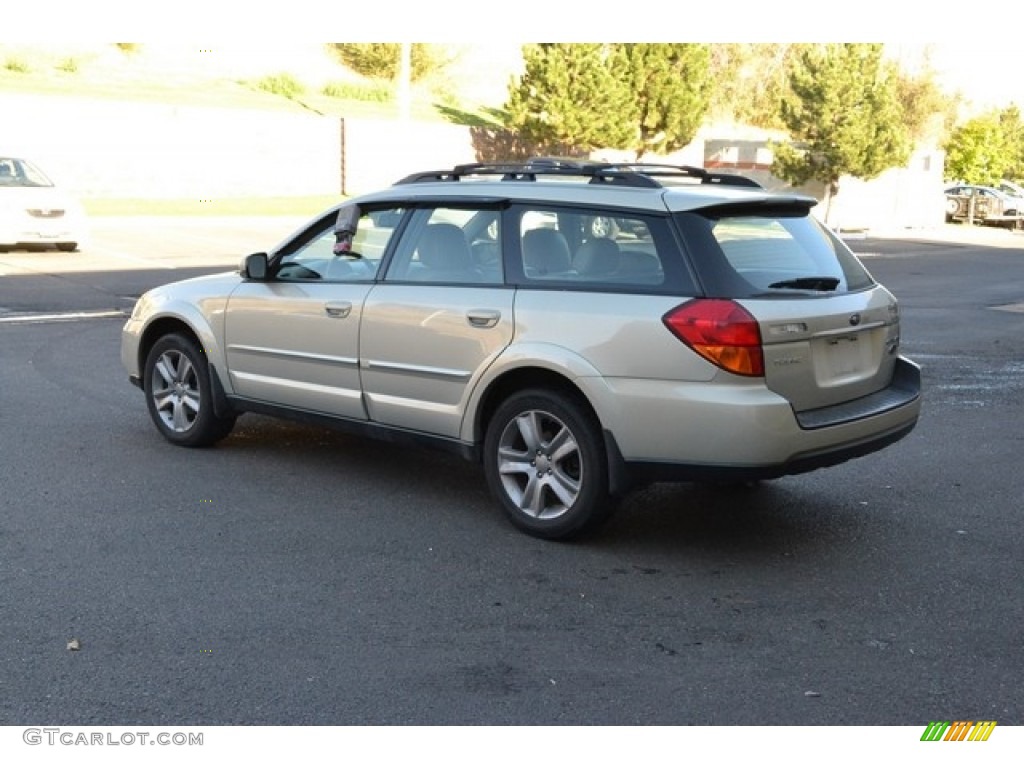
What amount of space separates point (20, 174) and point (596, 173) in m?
17.1

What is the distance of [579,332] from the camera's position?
5863 mm

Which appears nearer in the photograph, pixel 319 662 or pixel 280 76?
pixel 319 662

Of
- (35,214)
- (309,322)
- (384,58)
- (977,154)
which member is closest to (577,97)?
(977,154)

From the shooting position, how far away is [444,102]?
182ft

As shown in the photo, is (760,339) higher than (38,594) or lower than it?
higher

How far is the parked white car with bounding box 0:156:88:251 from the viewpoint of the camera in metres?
19.7

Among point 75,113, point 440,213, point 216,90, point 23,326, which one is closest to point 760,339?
point 440,213

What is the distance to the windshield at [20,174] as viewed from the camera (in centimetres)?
2073

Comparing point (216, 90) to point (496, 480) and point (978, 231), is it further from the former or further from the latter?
point (496, 480)

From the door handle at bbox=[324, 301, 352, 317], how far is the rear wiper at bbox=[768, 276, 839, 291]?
2284 millimetres

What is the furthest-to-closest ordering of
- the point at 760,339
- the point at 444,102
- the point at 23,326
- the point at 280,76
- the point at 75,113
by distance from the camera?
the point at 444,102 < the point at 280,76 < the point at 75,113 < the point at 23,326 < the point at 760,339

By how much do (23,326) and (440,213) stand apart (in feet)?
24.6

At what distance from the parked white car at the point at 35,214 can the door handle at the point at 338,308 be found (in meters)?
14.4
